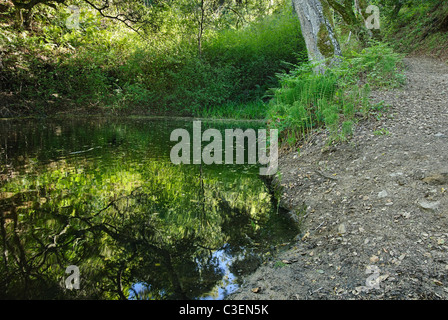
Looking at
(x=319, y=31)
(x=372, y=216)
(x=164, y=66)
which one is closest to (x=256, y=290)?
(x=372, y=216)

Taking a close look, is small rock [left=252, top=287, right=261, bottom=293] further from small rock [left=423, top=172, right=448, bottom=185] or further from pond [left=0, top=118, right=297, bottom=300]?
small rock [left=423, top=172, right=448, bottom=185]

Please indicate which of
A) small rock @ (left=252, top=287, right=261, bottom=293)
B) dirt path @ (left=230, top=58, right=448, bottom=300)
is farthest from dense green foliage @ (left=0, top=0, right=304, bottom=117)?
small rock @ (left=252, top=287, right=261, bottom=293)

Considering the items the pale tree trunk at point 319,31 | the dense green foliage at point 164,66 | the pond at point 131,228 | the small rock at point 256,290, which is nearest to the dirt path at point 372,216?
the small rock at point 256,290

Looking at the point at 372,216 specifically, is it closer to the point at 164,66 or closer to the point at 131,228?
the point at 131,228

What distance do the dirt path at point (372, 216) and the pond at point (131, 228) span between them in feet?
0.86

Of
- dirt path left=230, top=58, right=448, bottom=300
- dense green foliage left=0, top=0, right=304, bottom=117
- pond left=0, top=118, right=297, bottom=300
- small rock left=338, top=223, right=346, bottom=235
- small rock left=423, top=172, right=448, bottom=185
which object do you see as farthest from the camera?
dense green foliage left=0, top=0, right=304, bottom=117

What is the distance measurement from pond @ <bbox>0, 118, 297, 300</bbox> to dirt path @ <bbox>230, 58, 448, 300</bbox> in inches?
10.3

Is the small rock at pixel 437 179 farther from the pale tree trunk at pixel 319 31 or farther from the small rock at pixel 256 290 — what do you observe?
the pale tree trunk at pixel 319 31

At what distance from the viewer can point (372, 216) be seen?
230 centimetres

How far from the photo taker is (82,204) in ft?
9.48

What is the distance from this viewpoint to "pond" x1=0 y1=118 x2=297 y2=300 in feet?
6.00

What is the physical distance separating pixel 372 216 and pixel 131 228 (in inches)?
71.8
